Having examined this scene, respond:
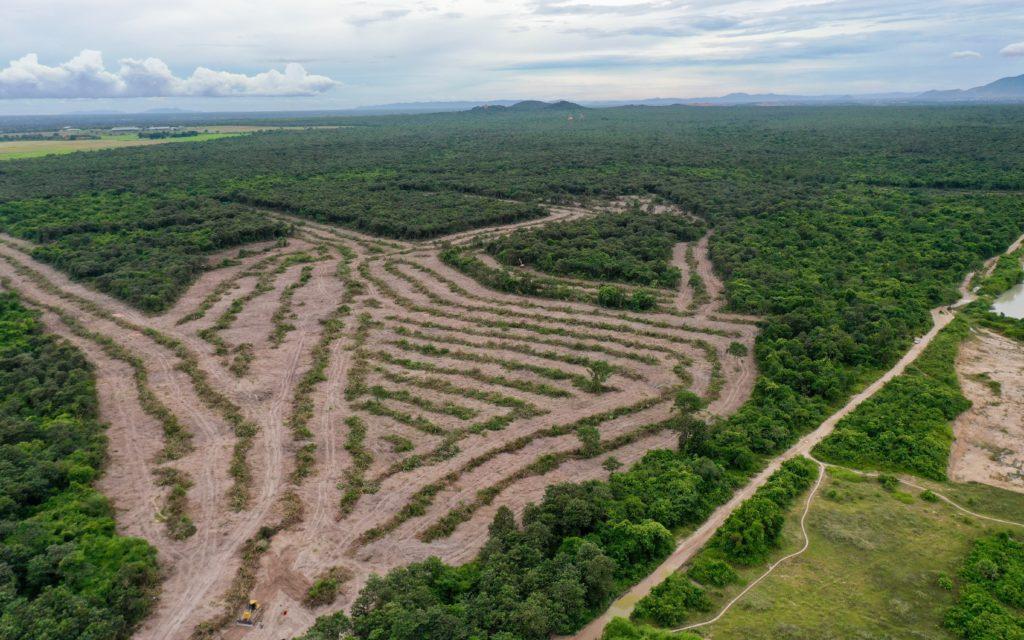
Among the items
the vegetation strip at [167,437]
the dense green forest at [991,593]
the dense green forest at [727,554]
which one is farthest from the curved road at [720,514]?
the vegetation strip at [167,437]

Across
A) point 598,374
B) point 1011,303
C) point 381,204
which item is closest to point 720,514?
point 598,374

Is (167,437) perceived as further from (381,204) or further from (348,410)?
(381,204)

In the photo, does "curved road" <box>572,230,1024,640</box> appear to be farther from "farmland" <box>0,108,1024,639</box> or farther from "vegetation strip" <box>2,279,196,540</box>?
"vegetation strip" <box>2,279,196,540</box>

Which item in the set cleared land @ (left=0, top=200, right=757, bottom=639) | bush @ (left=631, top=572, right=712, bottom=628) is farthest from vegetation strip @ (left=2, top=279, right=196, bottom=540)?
bush @ (left=631, top=572, right=712, bottom=628)

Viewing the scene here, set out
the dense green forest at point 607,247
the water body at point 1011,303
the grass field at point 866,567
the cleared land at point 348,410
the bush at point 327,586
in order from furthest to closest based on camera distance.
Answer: the dense green forest at point 607,247 < the water body at point 1011,303 < the cleared land at point 348,410 < the bush at point 327,586 < the grass field at point 866,567

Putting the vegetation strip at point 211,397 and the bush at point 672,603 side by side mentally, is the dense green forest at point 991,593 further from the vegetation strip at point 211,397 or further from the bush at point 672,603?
the vegetation strip at point 211,397

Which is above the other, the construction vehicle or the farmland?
the farmland
